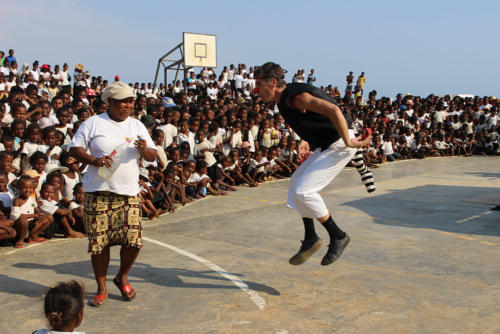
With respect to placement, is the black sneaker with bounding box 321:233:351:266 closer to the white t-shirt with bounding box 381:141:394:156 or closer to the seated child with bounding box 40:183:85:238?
the seated child with bounding box 40:183:85:238

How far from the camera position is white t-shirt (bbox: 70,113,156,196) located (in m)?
4.12

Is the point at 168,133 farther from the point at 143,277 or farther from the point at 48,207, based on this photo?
the point at 143,277

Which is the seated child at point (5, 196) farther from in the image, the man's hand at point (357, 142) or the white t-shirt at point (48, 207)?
the man's hand at point (357, 142)

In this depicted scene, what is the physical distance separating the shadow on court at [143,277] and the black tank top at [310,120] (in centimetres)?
138

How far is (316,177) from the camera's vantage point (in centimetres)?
439

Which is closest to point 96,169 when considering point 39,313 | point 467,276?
point 39,313

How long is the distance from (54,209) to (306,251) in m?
3.84

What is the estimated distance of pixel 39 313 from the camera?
13.1 ft

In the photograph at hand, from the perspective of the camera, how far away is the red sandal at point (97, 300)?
418 cm

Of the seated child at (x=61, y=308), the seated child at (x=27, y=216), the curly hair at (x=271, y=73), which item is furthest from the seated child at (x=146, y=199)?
the seated child at (x=61, y=308)

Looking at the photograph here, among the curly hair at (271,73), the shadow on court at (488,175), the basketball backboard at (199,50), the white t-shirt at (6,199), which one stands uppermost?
the basketball backboard at (199,50)

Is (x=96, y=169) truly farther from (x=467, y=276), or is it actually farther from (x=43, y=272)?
(x=467, y=276)

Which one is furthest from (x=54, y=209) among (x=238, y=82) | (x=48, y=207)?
(x=238, y=82)

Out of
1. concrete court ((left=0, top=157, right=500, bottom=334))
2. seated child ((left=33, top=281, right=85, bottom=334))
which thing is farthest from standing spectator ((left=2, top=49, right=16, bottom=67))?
seated child ((left=33, top=281, right=85, bottom=334))
